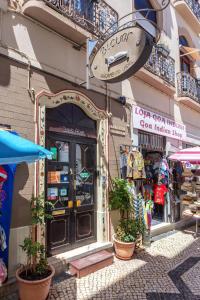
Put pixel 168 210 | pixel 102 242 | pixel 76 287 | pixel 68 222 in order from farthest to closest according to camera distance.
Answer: pixel 168 210
pixel 102 242
pixel 68 222
pixel 76 287

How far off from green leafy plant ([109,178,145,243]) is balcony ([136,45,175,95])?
3.37 m

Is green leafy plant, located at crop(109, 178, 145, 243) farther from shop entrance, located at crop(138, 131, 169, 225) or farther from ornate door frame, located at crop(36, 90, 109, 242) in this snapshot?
shop entrance, located at crop(138, 131, 169, 225)

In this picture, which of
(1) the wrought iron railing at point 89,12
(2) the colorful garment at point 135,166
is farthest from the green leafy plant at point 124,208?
(1) the wrought iron railing at point 89,12

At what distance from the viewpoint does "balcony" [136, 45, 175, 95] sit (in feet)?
25.3

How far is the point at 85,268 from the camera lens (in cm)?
489

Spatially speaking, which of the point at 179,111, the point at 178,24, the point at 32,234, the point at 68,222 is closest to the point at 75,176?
the point at 68,222

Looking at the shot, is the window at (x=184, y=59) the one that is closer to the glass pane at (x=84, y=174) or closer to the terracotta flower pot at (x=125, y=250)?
the glass pane at (x=84, y=174)

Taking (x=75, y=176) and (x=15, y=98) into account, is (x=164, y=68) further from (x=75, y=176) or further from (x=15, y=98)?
(x=15, y=98)

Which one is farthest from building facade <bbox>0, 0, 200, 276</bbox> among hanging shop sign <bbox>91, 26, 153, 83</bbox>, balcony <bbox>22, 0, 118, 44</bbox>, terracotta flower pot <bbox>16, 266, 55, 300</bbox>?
hanging shop sign <bbox>91, 26, 153, 83</bbox>

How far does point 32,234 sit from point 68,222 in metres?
1.05

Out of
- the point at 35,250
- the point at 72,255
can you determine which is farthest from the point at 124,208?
the point at 35,250

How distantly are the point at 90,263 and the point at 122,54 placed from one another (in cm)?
389

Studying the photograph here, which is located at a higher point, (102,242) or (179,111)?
(179,111)

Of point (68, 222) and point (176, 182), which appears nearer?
point (68, 222)
